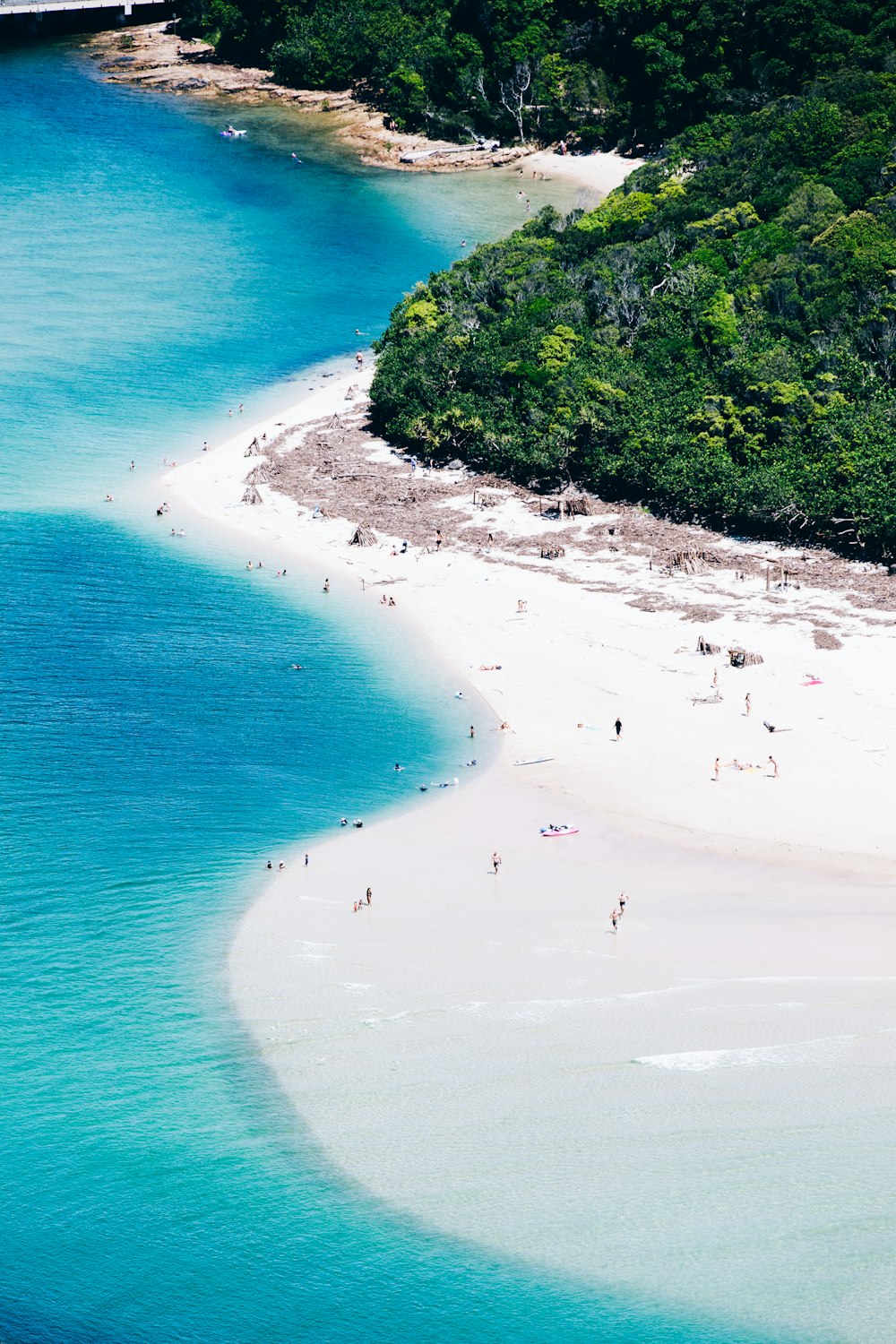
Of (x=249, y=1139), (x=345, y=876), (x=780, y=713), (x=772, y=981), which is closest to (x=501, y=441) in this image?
(x=780, y=713)

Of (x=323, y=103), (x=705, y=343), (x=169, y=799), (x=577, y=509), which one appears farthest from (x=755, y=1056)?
(x=323, y=103)

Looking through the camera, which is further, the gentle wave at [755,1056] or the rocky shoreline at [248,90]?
the rocky shoreline at [248,90]

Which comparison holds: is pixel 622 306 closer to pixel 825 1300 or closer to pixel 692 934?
pixel 692 934

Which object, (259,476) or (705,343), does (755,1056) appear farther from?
(259,476)

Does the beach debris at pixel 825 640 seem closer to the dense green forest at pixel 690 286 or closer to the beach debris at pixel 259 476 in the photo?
the dense green forest at pixel 690 286

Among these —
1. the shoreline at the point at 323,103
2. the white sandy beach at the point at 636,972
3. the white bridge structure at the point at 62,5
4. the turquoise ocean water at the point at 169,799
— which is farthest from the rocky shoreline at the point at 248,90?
the white sandy beach at the point at 636,972

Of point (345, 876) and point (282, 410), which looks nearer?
point (345, 876)

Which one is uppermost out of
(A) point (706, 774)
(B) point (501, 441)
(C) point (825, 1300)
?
(B) point (501, 441)
